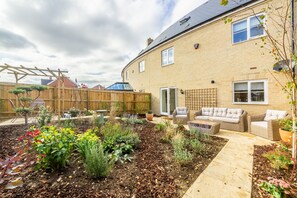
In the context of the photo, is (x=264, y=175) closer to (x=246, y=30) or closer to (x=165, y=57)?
(x=246, y=30)

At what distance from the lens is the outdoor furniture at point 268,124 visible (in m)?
4.37

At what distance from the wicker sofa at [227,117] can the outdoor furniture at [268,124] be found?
358 millimetres

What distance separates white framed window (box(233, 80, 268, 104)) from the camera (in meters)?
5.84

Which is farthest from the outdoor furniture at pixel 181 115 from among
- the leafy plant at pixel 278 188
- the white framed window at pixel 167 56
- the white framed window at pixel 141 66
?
the white framed window at pixel 141 66

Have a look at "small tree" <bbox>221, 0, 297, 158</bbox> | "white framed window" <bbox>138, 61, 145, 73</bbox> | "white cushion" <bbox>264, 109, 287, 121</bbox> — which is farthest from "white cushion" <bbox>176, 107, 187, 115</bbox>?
"white framed window" <bbox>138, 61, 145, 73</bbox>

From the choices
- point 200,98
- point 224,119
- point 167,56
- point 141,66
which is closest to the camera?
point 224,119

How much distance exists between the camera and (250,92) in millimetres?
6211

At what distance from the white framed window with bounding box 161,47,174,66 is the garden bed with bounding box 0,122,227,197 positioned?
830 centimetres

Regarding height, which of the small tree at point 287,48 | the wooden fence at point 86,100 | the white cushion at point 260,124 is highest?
the small tree at point 287,48

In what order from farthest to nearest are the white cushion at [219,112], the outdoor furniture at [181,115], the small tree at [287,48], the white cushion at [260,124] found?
the outdoor furniture at [181,115]
the white cushion at [219,112]
the white cushion at [260,124]
the small tree at [287,48]

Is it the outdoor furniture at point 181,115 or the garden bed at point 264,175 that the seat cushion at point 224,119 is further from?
the garden bed at point 264,175

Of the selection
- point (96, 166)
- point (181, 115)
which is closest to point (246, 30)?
point (181, 115)

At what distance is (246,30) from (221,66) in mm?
1903

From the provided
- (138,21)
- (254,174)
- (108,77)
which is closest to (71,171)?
(254,174)
